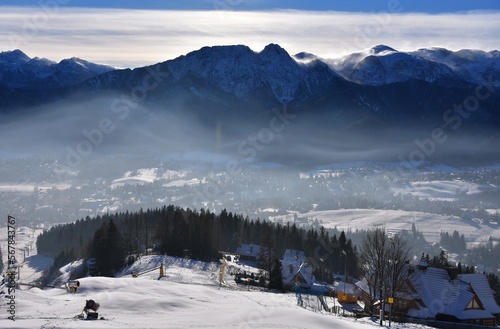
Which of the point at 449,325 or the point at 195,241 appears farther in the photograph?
the point at 195,241

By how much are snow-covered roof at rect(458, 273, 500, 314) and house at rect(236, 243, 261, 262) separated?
46.5 metres

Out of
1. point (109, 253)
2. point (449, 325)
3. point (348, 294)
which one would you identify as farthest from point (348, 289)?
point (109, 253)

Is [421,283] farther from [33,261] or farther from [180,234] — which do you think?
[33,261]

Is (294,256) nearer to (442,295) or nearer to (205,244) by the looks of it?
(205,244)

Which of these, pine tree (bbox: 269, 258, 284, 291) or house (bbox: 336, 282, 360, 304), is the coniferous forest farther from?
house (bbox: 336, 282, 360, 304)

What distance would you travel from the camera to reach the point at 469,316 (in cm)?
4984

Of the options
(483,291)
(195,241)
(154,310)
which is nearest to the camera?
(154,310)

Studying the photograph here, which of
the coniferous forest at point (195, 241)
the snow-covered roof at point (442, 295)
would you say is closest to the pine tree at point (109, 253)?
the coniferous forest at point (195, 241)

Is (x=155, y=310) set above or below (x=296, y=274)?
above

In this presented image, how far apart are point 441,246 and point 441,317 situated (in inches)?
5461

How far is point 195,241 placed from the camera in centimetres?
8406

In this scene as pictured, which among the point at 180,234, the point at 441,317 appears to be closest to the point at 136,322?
the point at 441,317

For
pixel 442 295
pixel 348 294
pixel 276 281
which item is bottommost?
pixel 348 294

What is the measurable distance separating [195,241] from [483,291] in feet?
148
